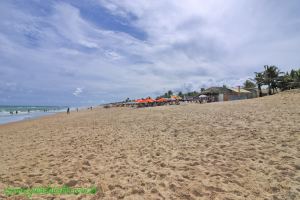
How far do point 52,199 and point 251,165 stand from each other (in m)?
4.57

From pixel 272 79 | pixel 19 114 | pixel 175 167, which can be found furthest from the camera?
pixel 19 114

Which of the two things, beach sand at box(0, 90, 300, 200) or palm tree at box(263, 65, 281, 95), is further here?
palm tree at box(263, 65, 281, 95)

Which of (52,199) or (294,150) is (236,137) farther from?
(52,199)

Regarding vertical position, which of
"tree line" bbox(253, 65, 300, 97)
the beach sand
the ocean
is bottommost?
the beach sand

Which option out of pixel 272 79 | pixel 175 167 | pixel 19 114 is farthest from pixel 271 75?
pixel 19 114

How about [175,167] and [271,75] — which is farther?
[271,75]

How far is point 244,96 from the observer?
42031mm

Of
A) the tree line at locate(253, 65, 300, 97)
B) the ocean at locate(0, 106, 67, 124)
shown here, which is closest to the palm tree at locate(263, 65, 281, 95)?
the tree line at locate(253, 65, 300, 97)

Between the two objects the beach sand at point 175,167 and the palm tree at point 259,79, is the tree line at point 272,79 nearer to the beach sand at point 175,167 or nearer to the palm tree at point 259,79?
the palm tree at point 259,79

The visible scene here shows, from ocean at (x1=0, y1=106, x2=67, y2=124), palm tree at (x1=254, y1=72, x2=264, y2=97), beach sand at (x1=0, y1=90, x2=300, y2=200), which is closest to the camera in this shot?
beach sand at (x1=0, y1=90, x2=300, y2=200)

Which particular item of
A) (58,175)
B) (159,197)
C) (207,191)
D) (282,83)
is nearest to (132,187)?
(159,197)

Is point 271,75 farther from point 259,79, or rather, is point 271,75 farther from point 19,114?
point 19,114

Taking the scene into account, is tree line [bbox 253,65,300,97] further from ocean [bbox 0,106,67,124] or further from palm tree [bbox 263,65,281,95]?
ocean [bbox 0,106,67,124]

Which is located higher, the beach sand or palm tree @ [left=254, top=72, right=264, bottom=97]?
palm tree @ [left=254, top=72, right=264, bottom=97]
